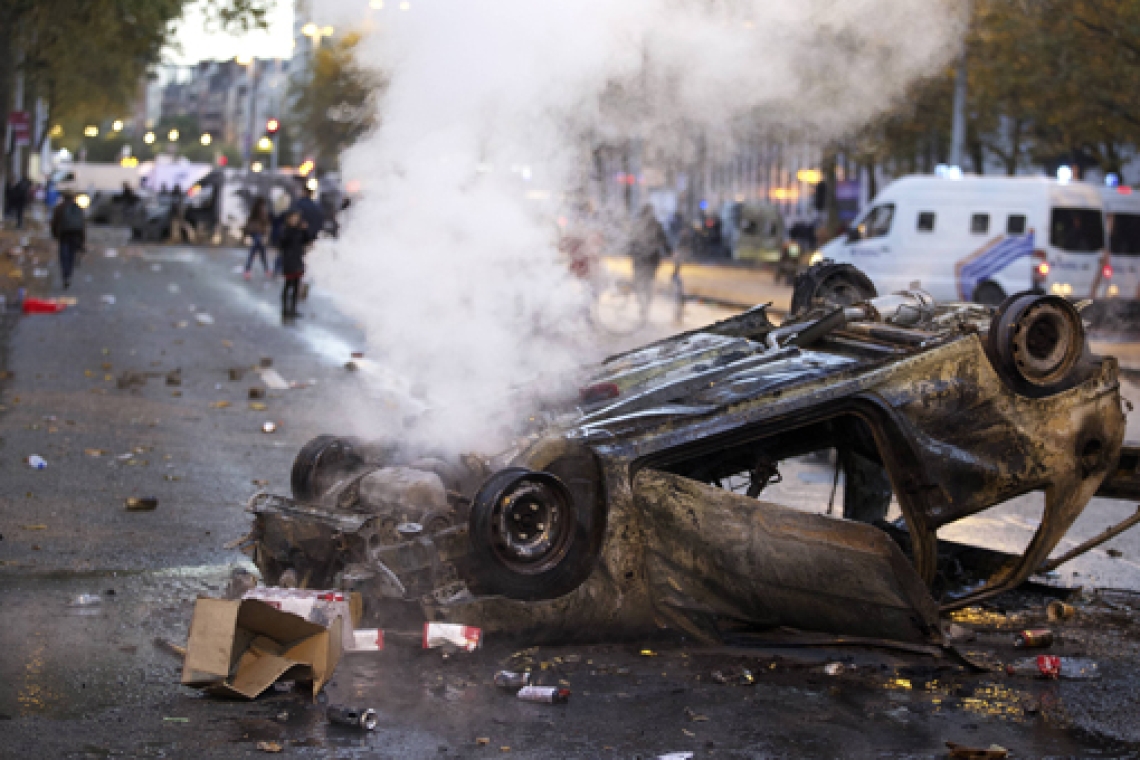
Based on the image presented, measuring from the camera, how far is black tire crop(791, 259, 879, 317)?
7.70m

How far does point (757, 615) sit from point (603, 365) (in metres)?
1.84

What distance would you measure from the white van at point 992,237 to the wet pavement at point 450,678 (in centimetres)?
1513

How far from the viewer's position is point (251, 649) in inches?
206

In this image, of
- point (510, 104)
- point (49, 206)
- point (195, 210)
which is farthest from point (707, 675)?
point (49, 206)

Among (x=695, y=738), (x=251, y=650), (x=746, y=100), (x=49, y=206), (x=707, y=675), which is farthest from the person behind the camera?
(x=49, y=206)

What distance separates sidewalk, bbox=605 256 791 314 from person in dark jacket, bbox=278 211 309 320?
482cm

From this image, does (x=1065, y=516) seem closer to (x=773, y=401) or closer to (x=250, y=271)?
(x=773, y=401)

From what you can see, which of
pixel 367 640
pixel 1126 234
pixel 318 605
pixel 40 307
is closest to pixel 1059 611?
pixel 367 640

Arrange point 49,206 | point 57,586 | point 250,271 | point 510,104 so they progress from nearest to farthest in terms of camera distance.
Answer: point 57,586 → point 510,104 → point 250,271 → point 49,206

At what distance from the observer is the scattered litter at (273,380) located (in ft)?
47.0

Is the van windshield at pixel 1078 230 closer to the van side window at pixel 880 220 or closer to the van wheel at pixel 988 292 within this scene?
the van wheel at pixel 988 292

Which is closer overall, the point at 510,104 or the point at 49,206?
the point at 510,104

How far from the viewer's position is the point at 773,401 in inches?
225

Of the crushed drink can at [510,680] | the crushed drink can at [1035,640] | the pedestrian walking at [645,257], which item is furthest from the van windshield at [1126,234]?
the crushed drink can at [510,680]
